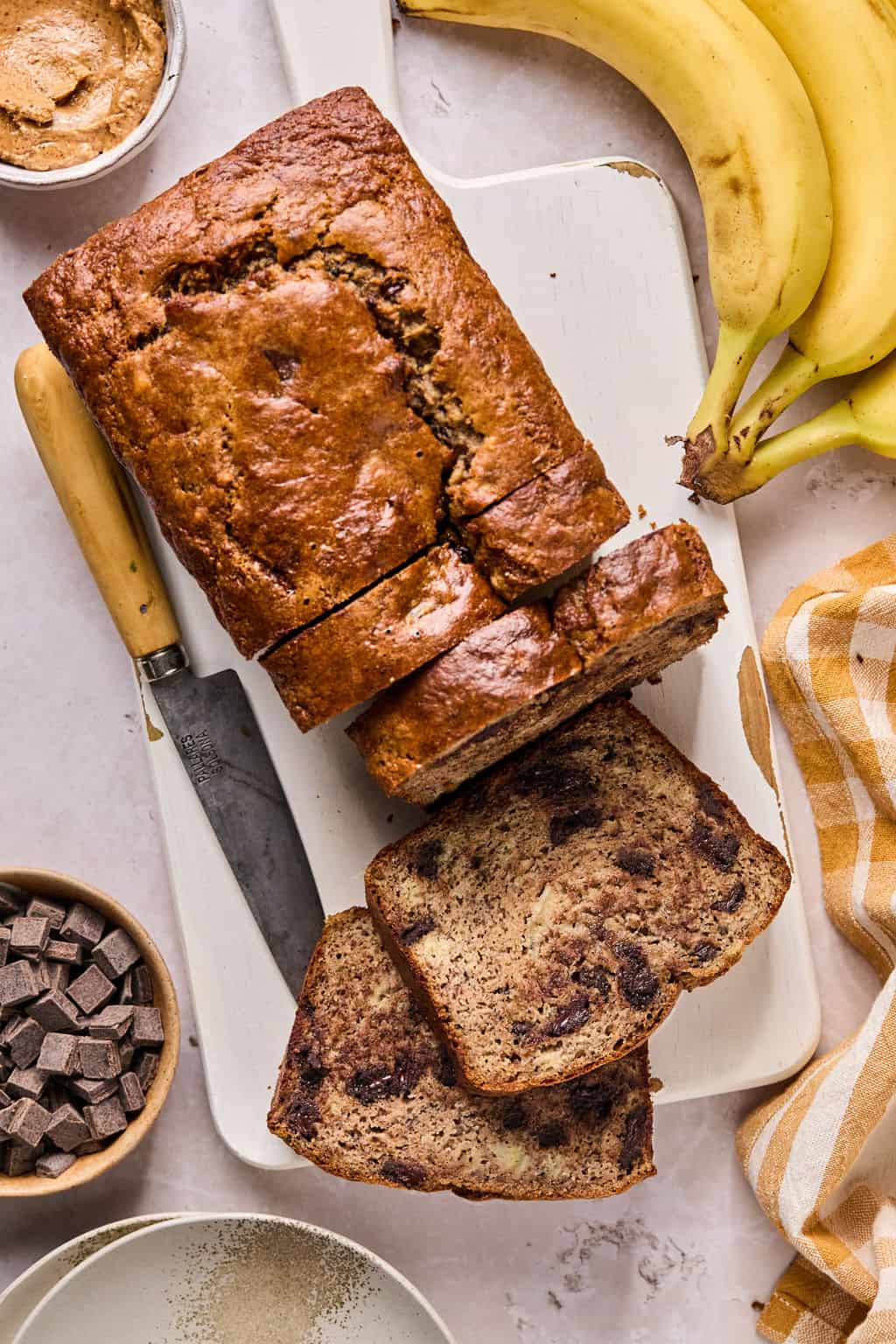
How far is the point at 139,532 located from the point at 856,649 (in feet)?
4.93

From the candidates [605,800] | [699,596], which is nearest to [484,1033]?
[605,800]

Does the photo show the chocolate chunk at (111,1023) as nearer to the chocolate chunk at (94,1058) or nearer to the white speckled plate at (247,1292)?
the chocolate chunk at (94,1058)

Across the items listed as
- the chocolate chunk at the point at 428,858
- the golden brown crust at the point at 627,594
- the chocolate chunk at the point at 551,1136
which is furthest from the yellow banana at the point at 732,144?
the chocolate chunk at the point at 551,1136

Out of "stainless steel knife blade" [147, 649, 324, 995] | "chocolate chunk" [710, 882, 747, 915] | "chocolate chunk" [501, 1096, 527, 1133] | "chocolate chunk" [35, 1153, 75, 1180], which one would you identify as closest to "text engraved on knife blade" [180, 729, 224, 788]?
Result: "stainless steel knife blade" [147, 649, 324, 995]

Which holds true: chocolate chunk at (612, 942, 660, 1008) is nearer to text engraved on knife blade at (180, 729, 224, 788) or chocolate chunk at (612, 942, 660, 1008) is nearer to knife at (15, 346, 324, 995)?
knife at (15, 346, 324, 995)

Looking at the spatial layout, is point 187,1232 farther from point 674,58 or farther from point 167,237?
point 674,58

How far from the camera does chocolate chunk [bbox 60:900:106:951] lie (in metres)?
2.34

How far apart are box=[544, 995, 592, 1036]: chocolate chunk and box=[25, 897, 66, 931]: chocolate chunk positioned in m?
0.99

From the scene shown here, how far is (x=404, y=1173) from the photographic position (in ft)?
7.54

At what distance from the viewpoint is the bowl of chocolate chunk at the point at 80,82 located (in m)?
2.26

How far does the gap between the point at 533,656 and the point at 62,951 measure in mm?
1142

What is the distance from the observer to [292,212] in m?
1.94

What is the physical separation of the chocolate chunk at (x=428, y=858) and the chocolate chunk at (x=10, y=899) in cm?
81

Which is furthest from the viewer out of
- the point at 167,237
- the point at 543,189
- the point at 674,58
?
the point at 543,189
